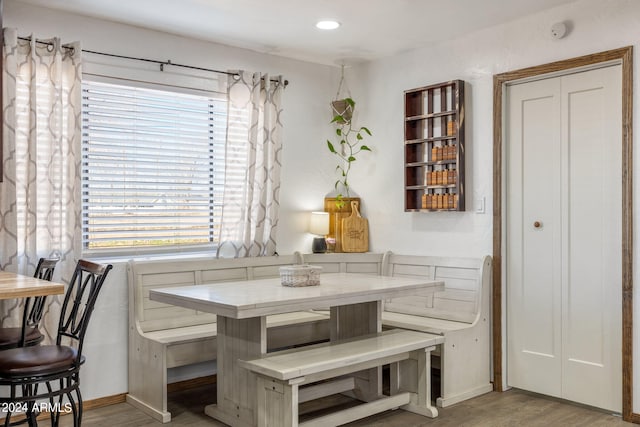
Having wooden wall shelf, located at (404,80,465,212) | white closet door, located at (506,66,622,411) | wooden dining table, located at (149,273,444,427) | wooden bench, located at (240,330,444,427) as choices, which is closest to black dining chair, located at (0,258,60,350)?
wooden dining table, located at (149,273,444,427)

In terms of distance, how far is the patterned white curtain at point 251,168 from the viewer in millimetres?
4484

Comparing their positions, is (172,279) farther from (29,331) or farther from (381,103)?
(381,103)

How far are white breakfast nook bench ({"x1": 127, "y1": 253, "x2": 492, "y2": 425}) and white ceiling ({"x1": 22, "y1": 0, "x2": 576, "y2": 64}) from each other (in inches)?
64.0

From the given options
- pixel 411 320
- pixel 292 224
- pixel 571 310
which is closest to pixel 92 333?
pixel 292 224

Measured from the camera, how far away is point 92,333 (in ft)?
12.7

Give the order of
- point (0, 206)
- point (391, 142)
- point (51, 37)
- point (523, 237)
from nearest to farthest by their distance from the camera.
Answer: point (0, 206) → point (51, 37) → point (523, 237) → point (391, 142)

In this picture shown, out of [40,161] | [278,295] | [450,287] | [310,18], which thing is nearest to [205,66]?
[310,18]

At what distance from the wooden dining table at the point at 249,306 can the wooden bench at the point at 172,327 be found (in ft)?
1.15

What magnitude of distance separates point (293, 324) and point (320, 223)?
104 centimetres

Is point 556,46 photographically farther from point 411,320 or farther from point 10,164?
point 10,164

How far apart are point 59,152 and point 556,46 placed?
321 cm

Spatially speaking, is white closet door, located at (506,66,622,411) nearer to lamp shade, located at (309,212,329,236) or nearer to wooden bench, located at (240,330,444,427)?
wooden bench, located at (240,330,444,427)

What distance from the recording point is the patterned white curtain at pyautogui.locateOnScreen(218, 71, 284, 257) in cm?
448

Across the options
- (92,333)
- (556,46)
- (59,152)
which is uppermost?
(556,46)
